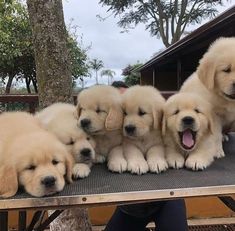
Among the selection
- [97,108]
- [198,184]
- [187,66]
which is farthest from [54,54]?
[187,66]

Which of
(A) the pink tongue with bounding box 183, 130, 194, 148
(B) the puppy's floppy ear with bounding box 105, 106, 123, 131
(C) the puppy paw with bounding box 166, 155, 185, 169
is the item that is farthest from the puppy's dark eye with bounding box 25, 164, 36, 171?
(A) the pink tongue with bounding box 183, 130, 194, 148

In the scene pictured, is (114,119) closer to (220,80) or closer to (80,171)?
(80,171)

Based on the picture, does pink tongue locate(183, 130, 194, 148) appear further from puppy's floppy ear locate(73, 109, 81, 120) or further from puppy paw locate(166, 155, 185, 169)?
puppy's floppy ear locate(73, 109, 81, 120)

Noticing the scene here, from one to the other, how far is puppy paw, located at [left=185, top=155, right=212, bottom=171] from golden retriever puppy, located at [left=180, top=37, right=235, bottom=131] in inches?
18.4

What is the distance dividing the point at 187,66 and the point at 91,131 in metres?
13.2

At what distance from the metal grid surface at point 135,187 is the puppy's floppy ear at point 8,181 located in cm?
4

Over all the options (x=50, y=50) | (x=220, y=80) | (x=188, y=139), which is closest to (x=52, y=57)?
(x=50, y=50)

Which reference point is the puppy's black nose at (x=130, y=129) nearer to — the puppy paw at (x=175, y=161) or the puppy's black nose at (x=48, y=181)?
the puppy paw at (x=175, y=161)

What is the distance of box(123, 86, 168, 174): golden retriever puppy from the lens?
8.82ft

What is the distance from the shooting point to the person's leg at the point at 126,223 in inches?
131

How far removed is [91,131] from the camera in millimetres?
2824

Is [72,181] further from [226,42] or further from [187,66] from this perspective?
[187,66]

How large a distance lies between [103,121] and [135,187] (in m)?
0.65

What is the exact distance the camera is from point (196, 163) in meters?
2.67
